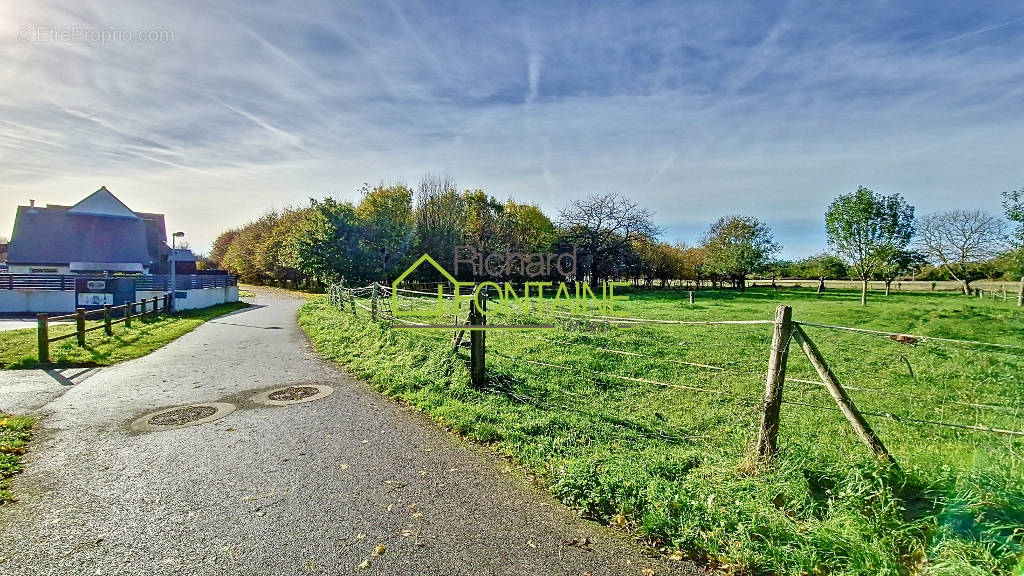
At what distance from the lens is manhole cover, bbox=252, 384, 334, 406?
6191 millimetres

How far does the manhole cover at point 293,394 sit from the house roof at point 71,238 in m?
34.3

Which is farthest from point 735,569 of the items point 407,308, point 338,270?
point 338,270

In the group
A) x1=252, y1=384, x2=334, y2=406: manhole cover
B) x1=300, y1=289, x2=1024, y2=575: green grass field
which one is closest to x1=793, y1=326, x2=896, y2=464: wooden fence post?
x1=300, y1=289, x2=1024, y2=575: green grass field

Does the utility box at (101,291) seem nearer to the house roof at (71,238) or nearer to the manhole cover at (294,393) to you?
the house roof at (71,238)

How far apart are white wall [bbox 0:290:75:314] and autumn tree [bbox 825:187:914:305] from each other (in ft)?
144

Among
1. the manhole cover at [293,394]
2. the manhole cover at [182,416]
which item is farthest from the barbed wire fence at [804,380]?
the manhole cover at [182,416]

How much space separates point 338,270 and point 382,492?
2363 centimetres

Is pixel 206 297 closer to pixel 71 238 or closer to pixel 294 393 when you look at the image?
pixel 71 238

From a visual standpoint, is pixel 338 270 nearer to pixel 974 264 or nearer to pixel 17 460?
pixel 17 460

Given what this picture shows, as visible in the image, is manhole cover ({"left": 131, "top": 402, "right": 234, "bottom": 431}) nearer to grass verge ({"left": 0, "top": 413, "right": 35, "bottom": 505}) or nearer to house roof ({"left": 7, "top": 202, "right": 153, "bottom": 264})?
grass verge ({"left": 0, "top": 413, "right": 35, "bottom": 505})

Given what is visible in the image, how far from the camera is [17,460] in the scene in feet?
13.9

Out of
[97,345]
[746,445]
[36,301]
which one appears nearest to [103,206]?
[36,301]

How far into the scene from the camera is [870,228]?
29.4m

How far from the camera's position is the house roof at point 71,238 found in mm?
29500
